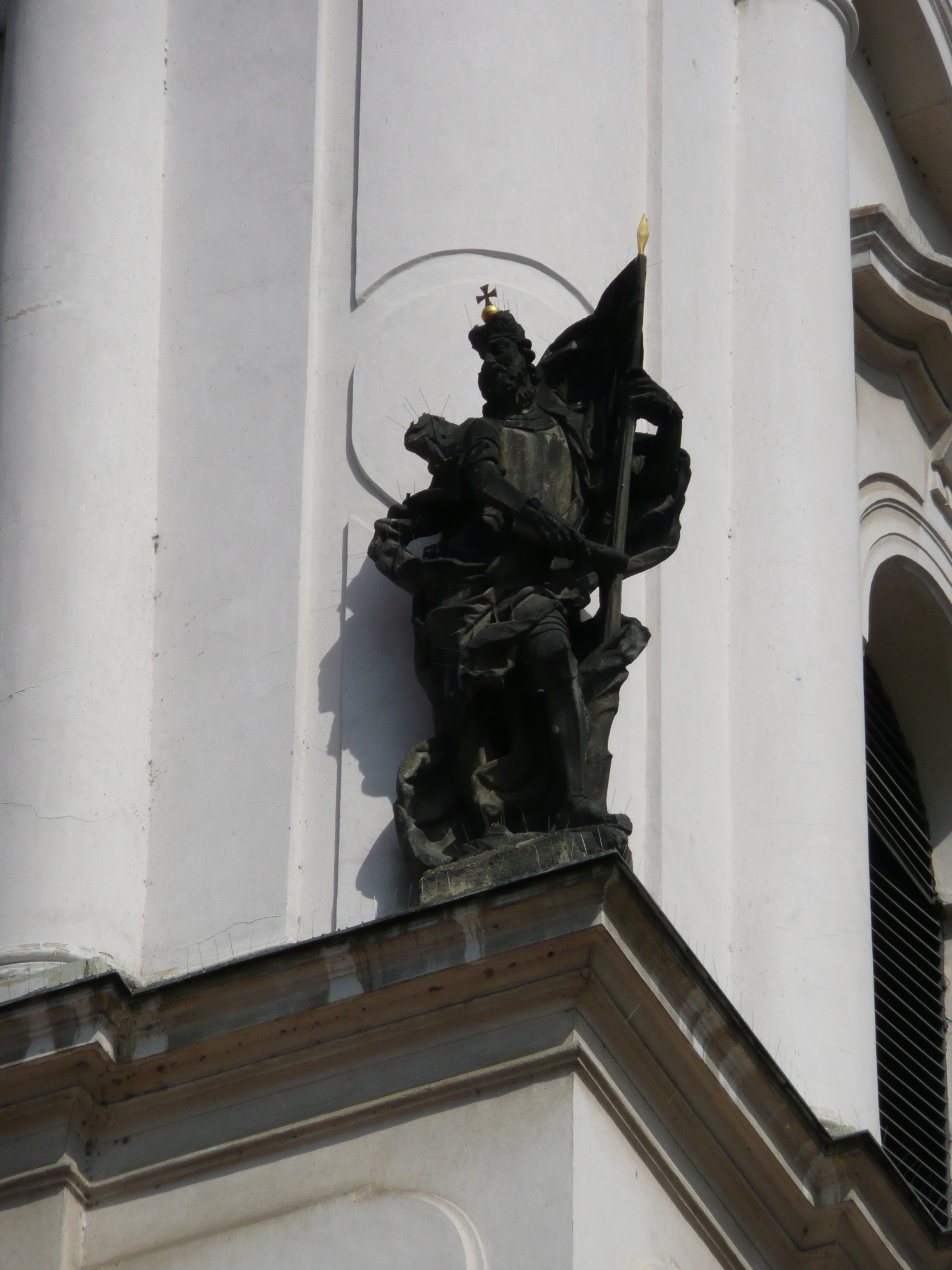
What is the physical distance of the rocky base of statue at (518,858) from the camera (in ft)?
34.1

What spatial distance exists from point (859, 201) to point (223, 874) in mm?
5647

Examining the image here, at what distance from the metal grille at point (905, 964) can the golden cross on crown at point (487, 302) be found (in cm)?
313

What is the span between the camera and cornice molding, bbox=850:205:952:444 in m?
14.8

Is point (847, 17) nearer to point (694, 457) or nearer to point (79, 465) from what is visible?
point (694, 457)

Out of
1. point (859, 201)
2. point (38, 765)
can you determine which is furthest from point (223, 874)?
point (859, 201)

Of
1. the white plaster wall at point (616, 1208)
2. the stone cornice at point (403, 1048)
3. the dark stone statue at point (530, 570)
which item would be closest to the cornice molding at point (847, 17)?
the dark stone statue at point (530, 570)

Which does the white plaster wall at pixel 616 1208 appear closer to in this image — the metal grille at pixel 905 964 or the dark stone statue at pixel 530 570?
the dark stone statue at pixel 530 570

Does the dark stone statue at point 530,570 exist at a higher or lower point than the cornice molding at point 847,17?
lower

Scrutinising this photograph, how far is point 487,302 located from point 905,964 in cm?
456

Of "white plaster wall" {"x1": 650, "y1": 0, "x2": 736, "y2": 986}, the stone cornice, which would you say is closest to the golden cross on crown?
"white plaster wall" {"x1": 650, "y1": 0, "x2": 736, "y2": 986}

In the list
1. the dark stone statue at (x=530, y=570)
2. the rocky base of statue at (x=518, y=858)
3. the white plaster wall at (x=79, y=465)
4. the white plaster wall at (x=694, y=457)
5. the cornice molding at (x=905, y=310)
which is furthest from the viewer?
the cornice molding at (x=905, y=310)

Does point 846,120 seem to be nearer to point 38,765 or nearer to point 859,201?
point 859,201

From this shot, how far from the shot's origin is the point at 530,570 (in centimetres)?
1098

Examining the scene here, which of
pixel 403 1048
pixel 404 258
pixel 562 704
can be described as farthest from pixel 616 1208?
pixel 404 258
